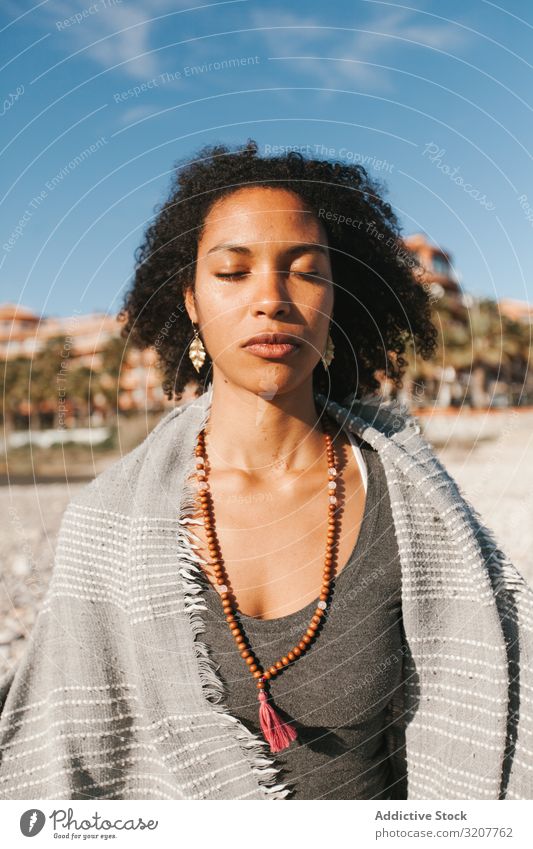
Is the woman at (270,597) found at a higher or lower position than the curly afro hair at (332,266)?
lower

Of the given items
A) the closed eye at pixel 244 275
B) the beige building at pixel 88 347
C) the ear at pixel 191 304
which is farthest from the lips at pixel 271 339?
the beige building at pixel 88 347

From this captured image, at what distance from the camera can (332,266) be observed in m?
1.64

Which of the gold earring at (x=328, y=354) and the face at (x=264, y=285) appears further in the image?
the gold earring at (x=328, y=354)

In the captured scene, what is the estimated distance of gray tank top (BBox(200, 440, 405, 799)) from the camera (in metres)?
1.37

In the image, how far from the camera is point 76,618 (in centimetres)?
143

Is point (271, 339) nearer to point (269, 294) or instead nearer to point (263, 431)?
point (269, 294)

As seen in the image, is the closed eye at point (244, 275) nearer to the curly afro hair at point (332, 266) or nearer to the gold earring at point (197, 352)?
the curly afro hair at point (332, 266)

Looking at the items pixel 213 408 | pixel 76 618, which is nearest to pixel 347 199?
pixel 213 408

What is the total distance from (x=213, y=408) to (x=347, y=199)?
525mm

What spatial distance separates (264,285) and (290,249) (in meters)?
0.08

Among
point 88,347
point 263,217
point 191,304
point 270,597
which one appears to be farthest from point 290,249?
point 88,347

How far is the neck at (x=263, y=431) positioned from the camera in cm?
148

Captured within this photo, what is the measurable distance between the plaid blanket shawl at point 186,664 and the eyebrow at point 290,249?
38 cm
